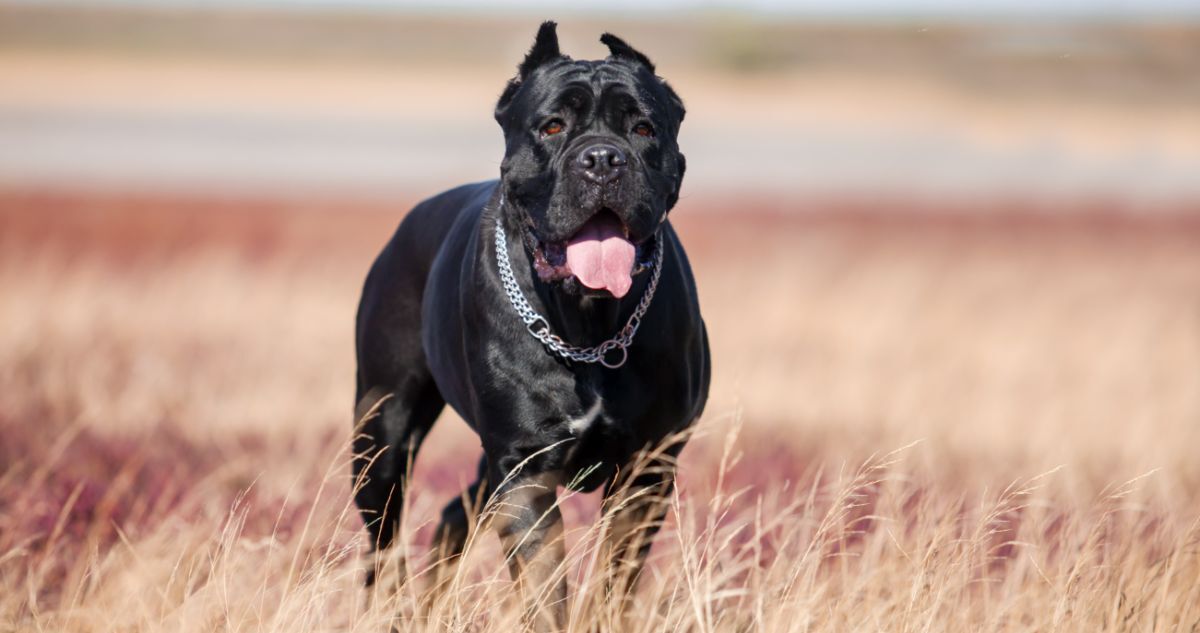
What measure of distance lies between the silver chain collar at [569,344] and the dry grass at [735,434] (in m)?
0.40

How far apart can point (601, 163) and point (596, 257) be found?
256 mm

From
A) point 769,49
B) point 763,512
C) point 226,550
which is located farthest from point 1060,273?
point 769,49

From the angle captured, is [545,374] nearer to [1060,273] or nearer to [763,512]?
[763,512]

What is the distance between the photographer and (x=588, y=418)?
3.63 m

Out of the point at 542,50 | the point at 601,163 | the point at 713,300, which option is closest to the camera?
the point at 601,163

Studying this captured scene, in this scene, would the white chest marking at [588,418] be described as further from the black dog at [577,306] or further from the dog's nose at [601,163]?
the dog's nose at [601,163]

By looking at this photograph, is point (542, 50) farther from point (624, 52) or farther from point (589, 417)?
point (589, 417)

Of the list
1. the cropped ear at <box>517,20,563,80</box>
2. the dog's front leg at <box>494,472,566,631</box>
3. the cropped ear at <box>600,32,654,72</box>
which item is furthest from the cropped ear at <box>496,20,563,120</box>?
the dog's front leg at <box>494,472,566,631</box>

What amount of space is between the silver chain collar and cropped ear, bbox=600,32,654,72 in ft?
1.79

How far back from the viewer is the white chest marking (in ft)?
11.9

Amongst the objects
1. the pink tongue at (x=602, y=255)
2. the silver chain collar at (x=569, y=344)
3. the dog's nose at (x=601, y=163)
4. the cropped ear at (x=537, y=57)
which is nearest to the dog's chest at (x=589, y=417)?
the silver chain collar at (x=569, y=344)

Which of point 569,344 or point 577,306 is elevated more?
point 577,306

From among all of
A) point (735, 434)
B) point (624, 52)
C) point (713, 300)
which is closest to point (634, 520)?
point (735, 434)

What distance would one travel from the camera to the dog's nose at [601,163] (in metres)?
3.42
